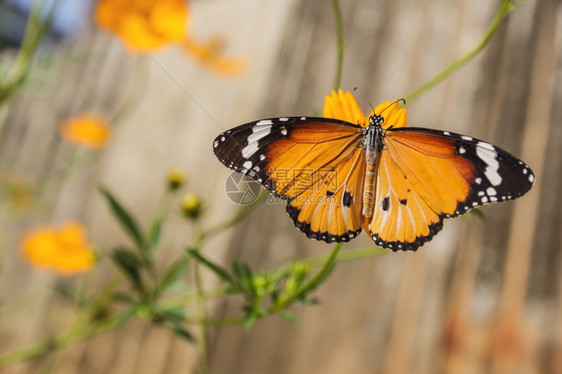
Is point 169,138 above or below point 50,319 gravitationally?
above

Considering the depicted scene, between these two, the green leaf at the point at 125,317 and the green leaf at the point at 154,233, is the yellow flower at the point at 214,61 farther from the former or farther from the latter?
the green leaf at the point at 125,317

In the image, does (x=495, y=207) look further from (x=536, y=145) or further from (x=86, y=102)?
(x=86, y=102)

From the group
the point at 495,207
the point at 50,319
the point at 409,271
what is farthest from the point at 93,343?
the point at 495,207

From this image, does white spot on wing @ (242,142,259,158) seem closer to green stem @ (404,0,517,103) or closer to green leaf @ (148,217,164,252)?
green stem @ (404,0,517,103)

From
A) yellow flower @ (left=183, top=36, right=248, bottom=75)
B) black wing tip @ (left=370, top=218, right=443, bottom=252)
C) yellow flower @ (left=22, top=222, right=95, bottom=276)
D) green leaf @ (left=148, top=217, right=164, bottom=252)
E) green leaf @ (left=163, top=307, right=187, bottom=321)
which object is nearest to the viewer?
black wing tip @ (left=370, top=218, right=443, bottom=252)

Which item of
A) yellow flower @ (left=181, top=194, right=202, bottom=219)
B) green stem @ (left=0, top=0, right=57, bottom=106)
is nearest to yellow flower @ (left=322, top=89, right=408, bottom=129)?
yellow flower @ (left=181, top=194, right=202, bottom=219)

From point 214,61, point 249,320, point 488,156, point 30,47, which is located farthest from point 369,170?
point 214,61
